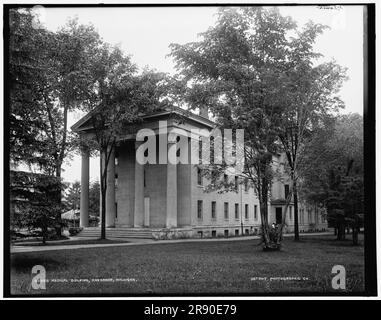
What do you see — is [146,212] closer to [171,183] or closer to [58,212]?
[171,183]

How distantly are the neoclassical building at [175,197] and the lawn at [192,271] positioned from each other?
232 cm

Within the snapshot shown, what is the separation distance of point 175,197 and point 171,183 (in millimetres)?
3194

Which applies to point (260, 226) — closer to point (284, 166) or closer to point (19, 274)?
point (284, 166)

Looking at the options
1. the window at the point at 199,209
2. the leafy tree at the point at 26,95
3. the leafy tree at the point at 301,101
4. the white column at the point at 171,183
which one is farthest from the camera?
the window at the point at 199,209

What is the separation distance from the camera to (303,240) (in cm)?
1278

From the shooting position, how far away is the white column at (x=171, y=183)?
11.2 meters

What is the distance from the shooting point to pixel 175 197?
53.1ft

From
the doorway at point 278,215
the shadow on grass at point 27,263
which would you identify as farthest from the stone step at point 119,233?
the shadow on grass at point 27,263

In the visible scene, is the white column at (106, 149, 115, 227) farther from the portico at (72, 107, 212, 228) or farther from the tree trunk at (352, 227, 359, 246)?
the tree trunk at (352, 227, 359, 246)

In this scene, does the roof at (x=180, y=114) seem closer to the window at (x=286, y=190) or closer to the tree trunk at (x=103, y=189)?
the tree trunk at (x=103, y=189)

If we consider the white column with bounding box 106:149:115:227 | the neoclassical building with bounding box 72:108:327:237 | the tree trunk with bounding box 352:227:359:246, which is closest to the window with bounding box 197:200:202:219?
the neoclassical building with bounding box 72:108:327:237

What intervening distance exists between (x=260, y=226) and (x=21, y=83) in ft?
29.0

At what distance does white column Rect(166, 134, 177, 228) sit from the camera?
1124cm

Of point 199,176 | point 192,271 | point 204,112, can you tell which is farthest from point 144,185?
point 192,271
